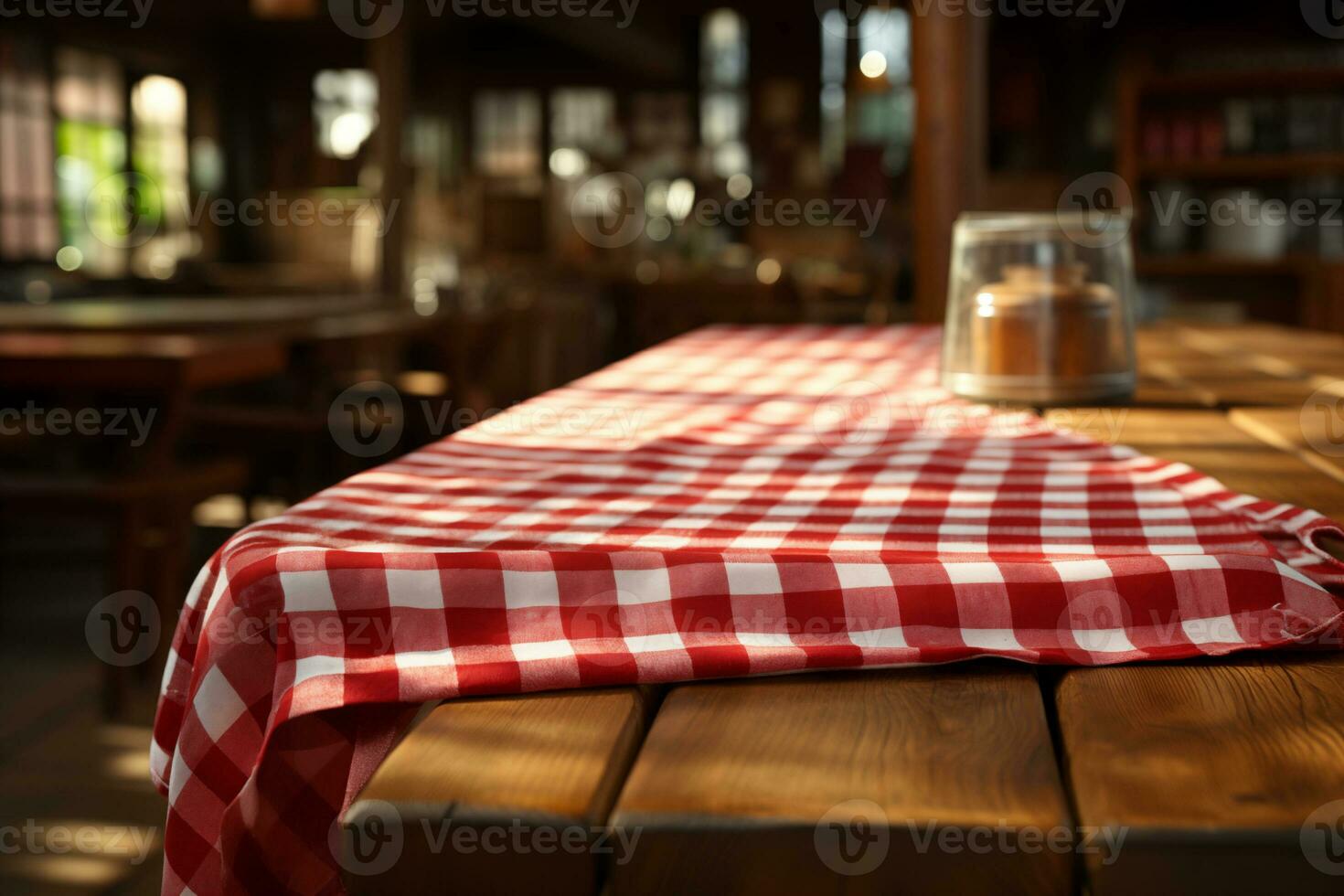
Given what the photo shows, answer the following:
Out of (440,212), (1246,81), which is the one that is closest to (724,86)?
(440,212)

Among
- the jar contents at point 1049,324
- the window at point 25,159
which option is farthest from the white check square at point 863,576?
the window at point 25,159

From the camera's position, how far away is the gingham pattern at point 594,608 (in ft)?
2.02

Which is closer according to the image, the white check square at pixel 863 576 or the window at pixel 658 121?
the white check square at pixel 863 576

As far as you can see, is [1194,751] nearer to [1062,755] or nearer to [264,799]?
[1062,755]

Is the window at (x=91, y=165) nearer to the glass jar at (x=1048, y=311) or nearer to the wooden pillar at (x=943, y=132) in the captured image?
the wooden pillar at (x=943, y=132)

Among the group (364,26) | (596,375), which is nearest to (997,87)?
(364,26)

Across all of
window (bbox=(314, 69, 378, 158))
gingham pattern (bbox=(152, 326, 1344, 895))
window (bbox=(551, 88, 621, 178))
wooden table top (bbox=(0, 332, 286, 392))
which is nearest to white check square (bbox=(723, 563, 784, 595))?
gingham pattern (bbox=(152, 326, 1344, 895))

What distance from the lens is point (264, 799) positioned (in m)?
0.60

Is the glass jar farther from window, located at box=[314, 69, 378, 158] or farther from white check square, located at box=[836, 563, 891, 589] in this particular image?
window, located at box=[314, 69, 378, 158]

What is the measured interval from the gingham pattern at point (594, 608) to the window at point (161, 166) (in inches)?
417

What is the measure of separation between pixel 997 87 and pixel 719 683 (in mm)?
10016

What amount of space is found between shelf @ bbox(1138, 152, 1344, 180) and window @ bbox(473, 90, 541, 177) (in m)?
7.13

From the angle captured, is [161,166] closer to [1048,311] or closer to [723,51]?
[723,51]

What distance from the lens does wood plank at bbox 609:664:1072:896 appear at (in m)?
0.48
